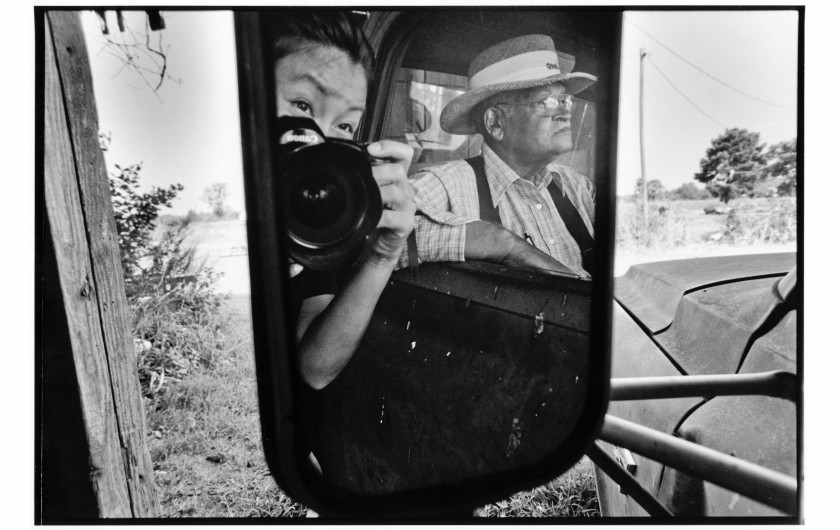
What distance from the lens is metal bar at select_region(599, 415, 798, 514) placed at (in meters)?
1.16

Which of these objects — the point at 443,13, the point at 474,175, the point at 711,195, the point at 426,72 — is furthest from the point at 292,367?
the point at 711,195

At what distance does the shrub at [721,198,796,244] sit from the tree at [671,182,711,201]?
167 millimetres

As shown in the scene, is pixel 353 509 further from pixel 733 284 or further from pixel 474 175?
pixel 733 284

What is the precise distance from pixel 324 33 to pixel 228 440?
1.53m

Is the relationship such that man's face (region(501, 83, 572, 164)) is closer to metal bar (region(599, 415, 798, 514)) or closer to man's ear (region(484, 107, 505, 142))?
man's ear (region(484, 107, 505, 142))

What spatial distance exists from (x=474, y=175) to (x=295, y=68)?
21.5 inches

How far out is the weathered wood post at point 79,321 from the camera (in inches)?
52.3

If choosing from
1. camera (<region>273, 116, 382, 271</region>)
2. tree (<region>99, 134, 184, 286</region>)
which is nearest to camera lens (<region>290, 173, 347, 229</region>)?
camera (<region>273, 116, 382, 271</region>)

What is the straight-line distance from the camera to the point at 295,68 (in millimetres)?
1190

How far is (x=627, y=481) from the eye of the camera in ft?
4.38

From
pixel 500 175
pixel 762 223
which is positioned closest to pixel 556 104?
pixel 500 175

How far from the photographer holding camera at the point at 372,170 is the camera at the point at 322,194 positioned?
0.12ft

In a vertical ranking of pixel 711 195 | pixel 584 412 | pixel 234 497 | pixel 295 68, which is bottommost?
pixel 234 497

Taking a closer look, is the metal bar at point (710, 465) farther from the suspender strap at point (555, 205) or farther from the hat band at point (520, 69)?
the hat band at point (520, 69)
